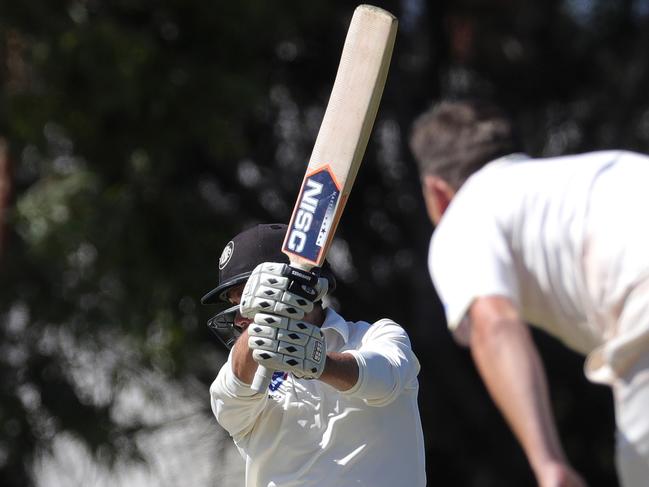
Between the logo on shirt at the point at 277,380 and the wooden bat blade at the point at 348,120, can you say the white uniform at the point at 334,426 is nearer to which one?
the logo on shirt at the point at 277,380

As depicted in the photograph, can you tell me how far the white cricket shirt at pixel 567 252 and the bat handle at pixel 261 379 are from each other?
2.40 ft

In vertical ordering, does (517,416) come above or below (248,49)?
above

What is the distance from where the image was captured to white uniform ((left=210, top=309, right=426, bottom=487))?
2477mm

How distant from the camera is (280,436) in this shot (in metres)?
2.55

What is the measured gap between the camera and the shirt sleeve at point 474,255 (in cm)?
296

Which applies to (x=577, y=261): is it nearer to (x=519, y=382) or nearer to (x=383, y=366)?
(x=519, y=382)

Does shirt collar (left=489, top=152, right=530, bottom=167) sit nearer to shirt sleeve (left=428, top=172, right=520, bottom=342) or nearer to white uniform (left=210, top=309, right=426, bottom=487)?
shirt sleeve (left=428, top=172, right=520, bottom=342)

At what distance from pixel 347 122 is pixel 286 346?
54cm

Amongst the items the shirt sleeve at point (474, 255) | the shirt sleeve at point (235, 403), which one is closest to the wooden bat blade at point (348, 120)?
the shirt sleeve at point (235, 403)

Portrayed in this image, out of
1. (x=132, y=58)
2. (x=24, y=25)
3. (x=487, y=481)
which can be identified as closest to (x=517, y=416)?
(x=132, y=58)

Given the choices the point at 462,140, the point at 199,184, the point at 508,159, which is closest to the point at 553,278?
the point at 508,159

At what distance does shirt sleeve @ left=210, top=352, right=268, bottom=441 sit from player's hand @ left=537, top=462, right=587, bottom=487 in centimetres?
61

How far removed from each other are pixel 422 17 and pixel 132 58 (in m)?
2.82

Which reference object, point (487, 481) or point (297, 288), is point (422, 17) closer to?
point (487, 481)
